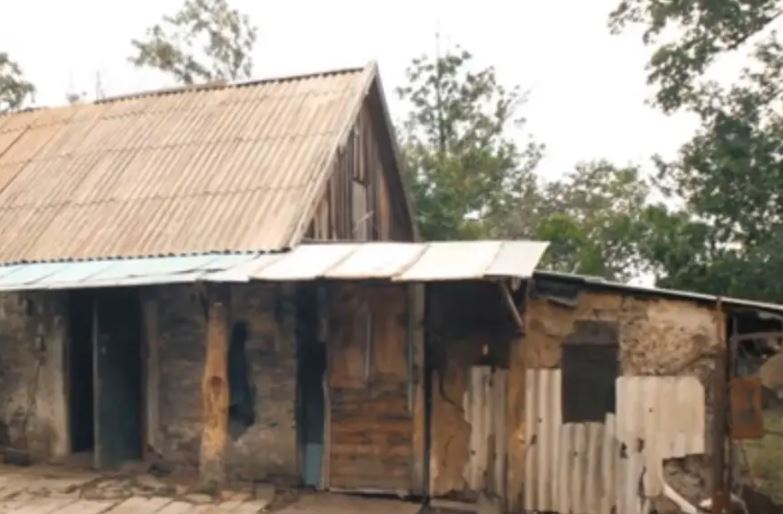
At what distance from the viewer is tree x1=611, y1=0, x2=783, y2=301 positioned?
14195 mm

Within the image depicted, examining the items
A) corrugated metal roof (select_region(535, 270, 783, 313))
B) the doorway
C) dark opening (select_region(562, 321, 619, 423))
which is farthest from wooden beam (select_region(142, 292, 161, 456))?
dark opening (select_region(562, 321, 619, 423))

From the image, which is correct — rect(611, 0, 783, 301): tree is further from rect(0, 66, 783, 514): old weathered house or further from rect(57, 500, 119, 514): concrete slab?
rect(57, 500, 119, 514): concrete slab

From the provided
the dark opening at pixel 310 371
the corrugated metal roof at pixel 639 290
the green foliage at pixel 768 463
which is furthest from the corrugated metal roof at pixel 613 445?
the dark opening at pixel 310 371

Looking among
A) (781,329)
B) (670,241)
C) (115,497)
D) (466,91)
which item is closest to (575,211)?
(466,91)

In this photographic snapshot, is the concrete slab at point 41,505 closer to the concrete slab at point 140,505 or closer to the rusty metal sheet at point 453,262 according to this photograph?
the concrete slab at point 140,505

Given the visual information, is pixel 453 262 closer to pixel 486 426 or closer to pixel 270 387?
pixel 486 426

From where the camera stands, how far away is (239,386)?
894 centimetres

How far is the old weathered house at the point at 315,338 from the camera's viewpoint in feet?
24.6

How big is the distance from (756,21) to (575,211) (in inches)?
526

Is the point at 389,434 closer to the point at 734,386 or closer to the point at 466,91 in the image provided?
the point at 734,386

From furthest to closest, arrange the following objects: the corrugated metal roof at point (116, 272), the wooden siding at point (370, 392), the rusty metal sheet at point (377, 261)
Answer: the wooden siding at point (370, 392) → the corrugated metal roof at point (116, 272) → the rusty metal sheet at point (377, 261)

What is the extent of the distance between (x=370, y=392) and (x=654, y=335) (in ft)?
9.92

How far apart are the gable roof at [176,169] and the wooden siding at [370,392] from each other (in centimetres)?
113

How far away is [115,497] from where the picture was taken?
7.90 meters
